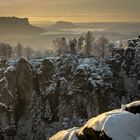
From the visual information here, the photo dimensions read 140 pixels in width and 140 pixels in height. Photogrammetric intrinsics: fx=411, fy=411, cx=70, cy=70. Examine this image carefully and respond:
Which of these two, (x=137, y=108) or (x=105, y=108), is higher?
(x=137, y=108)

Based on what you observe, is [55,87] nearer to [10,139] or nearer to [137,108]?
[10,139]

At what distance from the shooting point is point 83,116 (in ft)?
614

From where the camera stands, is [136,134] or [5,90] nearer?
[136,134]

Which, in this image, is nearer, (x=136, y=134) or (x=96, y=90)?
(x=136, y=134)

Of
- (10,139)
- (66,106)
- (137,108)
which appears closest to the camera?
(137,108)

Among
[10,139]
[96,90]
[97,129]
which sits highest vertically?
[97,129]

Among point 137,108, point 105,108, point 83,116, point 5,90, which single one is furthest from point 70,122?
point 137,108

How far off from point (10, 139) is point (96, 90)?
47.6 meters

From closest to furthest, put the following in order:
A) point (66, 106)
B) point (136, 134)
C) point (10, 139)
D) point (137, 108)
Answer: point (136, 134) → point (137, 108) → point (10, 139) → point (66, 106)

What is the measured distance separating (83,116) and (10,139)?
34.4 meters

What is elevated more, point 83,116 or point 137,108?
point 137,108

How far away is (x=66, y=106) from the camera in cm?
19238

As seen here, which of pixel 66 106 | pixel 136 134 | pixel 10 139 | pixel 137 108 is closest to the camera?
pixel 136 134

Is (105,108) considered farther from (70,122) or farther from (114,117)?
(114,117)
